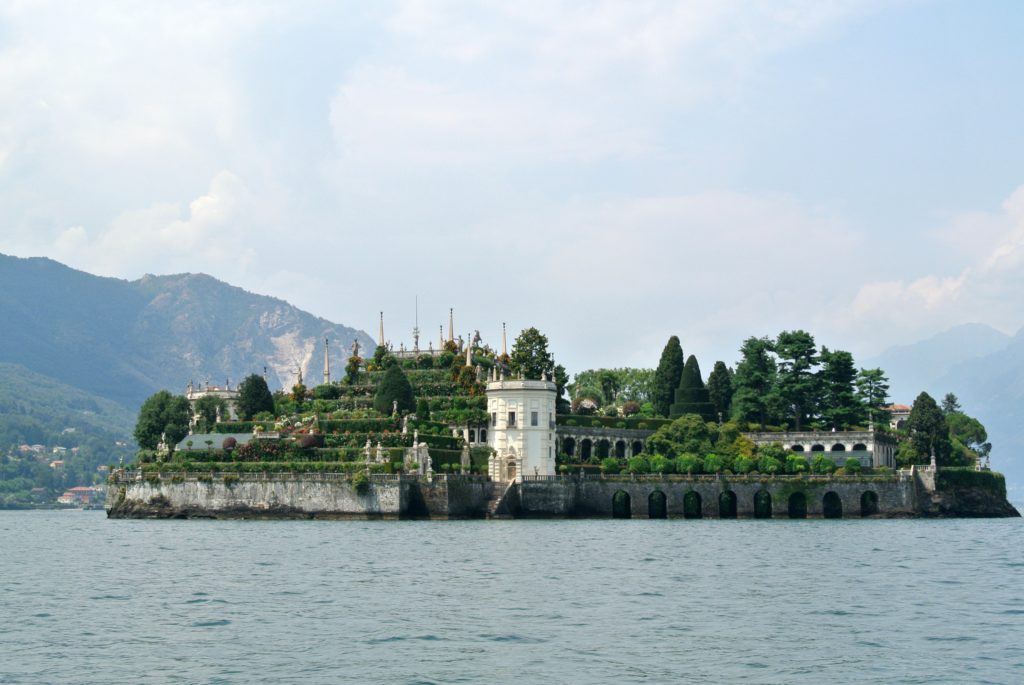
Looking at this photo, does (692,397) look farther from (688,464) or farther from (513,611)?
(513,611)

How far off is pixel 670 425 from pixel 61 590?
80937 millimetres

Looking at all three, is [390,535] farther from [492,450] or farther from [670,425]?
[670,425]

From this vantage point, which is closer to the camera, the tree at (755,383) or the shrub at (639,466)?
the shrub at (639,466)

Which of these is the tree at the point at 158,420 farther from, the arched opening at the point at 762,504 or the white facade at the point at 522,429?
the arched opening at the point at 762,504

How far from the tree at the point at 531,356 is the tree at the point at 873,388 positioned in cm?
3340

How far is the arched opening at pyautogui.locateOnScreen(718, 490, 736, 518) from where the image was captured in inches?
4845

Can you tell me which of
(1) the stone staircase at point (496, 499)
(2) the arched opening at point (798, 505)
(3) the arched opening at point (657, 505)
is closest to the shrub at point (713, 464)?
(3) the arched opening at point (657, 505)

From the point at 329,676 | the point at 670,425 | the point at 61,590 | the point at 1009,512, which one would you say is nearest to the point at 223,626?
the point at 329,676

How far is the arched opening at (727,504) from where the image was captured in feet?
404

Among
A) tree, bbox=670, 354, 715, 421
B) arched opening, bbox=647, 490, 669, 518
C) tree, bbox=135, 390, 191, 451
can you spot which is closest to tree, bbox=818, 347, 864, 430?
tree, bbox=670, 354, 715, 421

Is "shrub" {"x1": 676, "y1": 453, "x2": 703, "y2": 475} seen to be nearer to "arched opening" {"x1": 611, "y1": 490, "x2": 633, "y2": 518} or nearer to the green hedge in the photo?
"arched opening" {"x1": 611, "y1": 490, "x2": 633, "y2": 518}

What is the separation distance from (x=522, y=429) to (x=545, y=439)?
7.61 feet

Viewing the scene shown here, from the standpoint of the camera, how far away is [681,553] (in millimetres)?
78875

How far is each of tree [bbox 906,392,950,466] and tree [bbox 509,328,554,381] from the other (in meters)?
35.0
